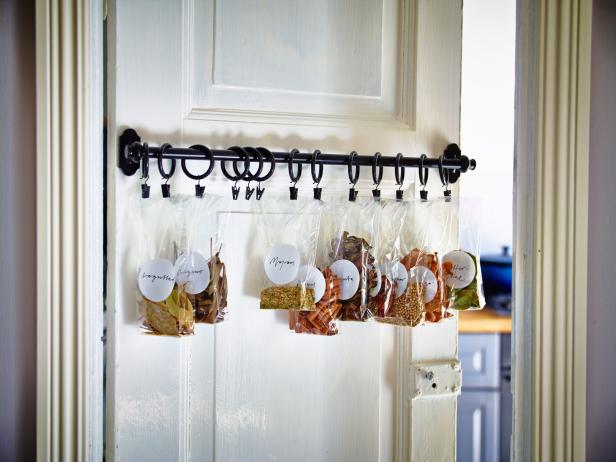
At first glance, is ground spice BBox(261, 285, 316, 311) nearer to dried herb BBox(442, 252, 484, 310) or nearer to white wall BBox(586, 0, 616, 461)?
dried herb BBox(442, 252, 484, 310)

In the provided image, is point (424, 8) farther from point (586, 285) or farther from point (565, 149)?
point (586, 285)

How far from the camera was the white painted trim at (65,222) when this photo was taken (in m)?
0.72

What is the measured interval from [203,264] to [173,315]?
0.09m

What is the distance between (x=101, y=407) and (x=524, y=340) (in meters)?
0.73

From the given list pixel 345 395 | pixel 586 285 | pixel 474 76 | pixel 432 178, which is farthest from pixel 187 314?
pixel 474 76

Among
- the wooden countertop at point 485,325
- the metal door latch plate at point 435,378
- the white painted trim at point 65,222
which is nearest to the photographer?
the white painted trim at point 65,222

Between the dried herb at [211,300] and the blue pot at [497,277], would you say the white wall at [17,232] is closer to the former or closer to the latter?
the dried herb at [211,300]

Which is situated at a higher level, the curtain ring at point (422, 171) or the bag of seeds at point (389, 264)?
the curtain ring at point (422, 171)

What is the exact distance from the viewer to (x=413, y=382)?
93cm

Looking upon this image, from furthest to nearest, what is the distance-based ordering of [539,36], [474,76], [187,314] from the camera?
1. [474,76]
2. [539,36]
3. [187,314]

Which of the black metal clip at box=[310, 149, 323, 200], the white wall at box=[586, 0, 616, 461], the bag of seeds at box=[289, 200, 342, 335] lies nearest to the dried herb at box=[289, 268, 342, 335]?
the bag of seeds at box=[289, 200, 342, 335]

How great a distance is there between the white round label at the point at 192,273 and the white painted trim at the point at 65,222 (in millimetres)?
132

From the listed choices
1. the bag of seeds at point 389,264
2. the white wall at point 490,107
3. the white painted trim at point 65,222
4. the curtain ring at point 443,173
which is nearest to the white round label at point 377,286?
the bag of seeds at point 389,264

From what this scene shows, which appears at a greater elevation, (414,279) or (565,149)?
(565,149)
